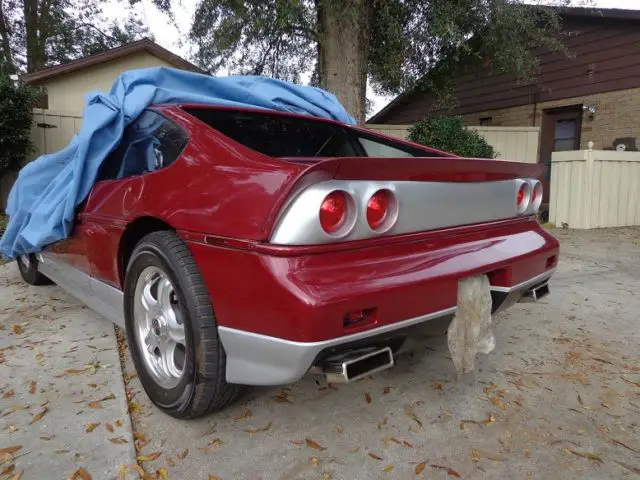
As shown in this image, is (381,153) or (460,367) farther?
(381,153)

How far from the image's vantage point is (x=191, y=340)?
72.1 inches

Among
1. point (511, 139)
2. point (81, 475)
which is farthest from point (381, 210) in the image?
point (511, 139)

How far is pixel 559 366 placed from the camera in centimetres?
268

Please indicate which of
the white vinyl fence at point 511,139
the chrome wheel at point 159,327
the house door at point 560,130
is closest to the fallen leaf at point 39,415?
the chrome wheel at point 159,327

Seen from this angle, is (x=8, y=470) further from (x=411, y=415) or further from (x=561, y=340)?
(x=561, y=340)

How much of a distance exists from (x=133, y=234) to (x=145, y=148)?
452mm

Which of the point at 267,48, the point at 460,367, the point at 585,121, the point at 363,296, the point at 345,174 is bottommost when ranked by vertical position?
the point at 460,367

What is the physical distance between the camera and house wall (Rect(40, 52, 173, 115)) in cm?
1170

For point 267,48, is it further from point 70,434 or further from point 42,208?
point 70,434

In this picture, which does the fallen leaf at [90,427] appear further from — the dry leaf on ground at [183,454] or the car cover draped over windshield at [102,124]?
A: the car cover draped over windshield at [102,124]

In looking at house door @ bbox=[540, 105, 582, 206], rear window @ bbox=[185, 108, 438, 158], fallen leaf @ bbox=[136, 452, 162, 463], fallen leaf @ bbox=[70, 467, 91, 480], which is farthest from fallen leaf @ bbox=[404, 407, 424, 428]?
house door @ bbox=[540, 105, 582, 206]

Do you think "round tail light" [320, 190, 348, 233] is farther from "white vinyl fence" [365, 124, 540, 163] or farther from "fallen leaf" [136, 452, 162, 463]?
"white vinyl fence" [365, 124, 540, 163]

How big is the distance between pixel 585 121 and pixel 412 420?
1078 centimetres

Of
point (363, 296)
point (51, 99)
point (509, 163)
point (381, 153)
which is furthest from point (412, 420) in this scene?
point (51, 99)
